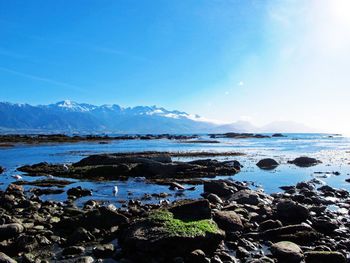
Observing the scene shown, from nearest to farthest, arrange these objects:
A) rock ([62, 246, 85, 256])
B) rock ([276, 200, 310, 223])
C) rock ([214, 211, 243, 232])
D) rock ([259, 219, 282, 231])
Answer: rock ([62, 246, 85, 256]), rock ([214, 211, 243, 232]), rock ([259, 219, 282, 231]), rock ([276, 200, 310, 223])

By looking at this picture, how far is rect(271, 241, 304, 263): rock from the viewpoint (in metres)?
14.6

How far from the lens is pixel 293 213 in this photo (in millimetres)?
20625

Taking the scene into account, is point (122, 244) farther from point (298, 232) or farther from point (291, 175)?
point (291, 175)

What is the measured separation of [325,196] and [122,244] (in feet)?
60.0

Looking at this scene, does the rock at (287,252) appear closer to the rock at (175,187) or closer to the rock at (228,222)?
the rock at (228,222)

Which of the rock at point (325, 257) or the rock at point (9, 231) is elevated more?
the rock at point (9, 231)

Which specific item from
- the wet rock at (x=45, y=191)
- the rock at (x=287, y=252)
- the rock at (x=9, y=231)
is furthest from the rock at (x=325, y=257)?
the wet rock at (x=45, y=191)

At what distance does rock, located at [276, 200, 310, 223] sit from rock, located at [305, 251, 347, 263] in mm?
5806

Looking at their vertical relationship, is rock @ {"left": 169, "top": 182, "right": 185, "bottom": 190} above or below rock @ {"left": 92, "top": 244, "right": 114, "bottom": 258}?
above

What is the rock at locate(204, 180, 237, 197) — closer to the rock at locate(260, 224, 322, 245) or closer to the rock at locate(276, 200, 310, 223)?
the rock at locate(276, 200, 310, 223)

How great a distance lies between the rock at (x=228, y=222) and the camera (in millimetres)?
18234

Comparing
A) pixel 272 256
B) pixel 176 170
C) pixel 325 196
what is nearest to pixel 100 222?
pixel 272 256

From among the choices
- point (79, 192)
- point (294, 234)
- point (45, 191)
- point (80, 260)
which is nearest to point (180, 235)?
point (80, 260)

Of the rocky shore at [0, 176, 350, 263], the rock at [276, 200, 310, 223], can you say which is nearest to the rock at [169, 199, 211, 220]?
the rocky shore at [0, 176, 350, 263]
